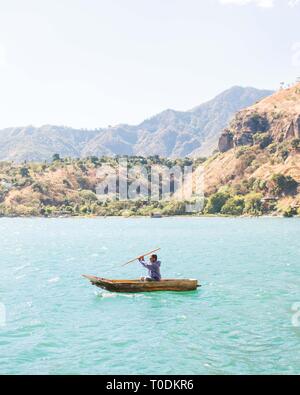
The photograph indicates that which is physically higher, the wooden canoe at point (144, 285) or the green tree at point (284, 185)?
the green tree at point (284, 185)

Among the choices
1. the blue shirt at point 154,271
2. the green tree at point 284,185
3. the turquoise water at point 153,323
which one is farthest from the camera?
the green tree at point 284,185

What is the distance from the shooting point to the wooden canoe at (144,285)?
3878 centimetres

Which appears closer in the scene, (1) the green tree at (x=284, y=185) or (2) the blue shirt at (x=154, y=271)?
(2) the blue shirt at (x=154, y=271)

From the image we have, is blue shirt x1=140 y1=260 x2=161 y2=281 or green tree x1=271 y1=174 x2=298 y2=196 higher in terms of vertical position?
green tree x1=271 y1=174 x2=298 y2=196

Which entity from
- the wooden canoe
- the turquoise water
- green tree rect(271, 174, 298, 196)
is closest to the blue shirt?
the wooden canoe

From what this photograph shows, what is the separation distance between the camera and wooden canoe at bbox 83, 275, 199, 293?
38.8 meters

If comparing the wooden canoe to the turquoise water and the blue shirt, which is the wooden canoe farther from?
the turquoise water

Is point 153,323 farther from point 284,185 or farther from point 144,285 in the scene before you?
point 284,185

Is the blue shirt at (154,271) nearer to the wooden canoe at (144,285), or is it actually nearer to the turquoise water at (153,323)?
the wooden canoe at (144,285)

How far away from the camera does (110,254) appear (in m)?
73.6

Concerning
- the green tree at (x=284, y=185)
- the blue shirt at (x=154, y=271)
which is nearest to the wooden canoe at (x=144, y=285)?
the blue shirt at (x=154, y=271)

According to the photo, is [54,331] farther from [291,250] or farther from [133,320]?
[291,250]

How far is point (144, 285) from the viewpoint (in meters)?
38.8
